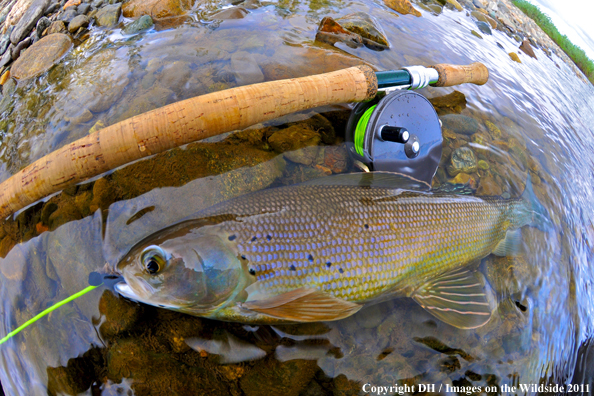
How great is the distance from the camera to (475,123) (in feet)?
11.2

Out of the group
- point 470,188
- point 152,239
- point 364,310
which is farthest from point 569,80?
point 152,239

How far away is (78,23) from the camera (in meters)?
3.82

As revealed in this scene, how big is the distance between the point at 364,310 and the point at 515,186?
222 centimetres

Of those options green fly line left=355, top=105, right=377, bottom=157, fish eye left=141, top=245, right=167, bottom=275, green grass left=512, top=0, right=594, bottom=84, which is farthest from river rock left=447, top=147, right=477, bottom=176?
green grass left=512, top=0, right=594, bottom=84

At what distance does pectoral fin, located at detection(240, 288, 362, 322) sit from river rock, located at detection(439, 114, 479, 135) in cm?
243

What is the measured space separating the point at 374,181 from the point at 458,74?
6.06 ft

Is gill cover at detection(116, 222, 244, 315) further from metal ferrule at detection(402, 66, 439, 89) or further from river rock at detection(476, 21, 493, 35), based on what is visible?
river rock at detection(476, 21, 493, 35)

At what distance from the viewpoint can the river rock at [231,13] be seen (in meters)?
3.65

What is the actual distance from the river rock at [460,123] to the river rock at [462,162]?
31 cm

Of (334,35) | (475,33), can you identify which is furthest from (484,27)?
(334,35)

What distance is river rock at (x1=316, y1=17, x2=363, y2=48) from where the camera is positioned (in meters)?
3.58

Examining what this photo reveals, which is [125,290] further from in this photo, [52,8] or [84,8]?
[52,8]

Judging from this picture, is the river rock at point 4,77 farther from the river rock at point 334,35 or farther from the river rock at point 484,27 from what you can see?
the river rock at point 484,27

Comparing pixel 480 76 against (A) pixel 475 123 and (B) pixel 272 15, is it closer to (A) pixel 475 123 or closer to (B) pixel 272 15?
(A) pixel 475 123
